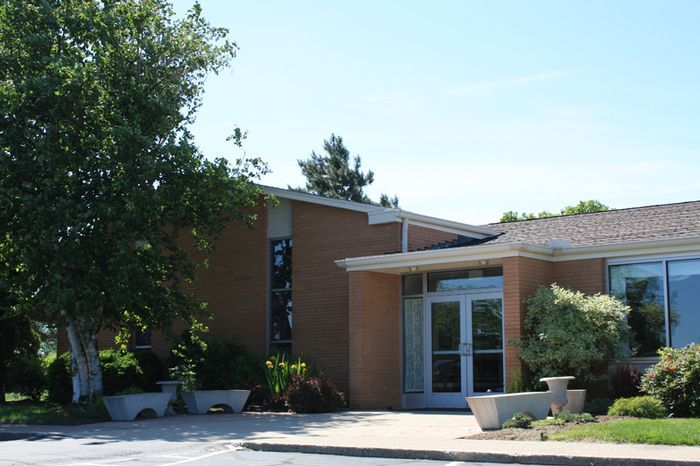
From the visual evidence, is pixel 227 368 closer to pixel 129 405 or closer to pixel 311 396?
pixel 311 396

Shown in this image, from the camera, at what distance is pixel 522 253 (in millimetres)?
18328

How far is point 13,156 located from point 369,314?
8654 mm

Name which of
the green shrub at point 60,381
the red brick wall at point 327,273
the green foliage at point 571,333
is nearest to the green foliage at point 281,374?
the red brick wall at point 327,273

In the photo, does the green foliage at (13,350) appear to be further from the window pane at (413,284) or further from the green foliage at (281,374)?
the window pane at (413,284)

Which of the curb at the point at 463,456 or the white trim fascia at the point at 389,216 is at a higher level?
the white trim fascia at the point at 389,216

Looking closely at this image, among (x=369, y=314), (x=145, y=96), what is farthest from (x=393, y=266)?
(x=145, y=96)

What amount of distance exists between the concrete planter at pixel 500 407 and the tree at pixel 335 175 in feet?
145

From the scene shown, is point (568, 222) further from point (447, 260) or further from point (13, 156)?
point (13, 156)

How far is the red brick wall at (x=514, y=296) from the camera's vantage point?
18.0 meters

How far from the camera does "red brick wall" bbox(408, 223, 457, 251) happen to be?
2127cm

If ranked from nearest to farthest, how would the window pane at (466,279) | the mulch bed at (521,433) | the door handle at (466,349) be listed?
the mulch bed at (521,433) < the window pane at (466,279) < the door handle at (466,349)

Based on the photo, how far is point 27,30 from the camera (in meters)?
20.3

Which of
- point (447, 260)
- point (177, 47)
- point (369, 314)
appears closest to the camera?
point (447, 260)

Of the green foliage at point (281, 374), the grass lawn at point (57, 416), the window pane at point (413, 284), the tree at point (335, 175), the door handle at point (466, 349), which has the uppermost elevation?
the tree at point (335, 175)
